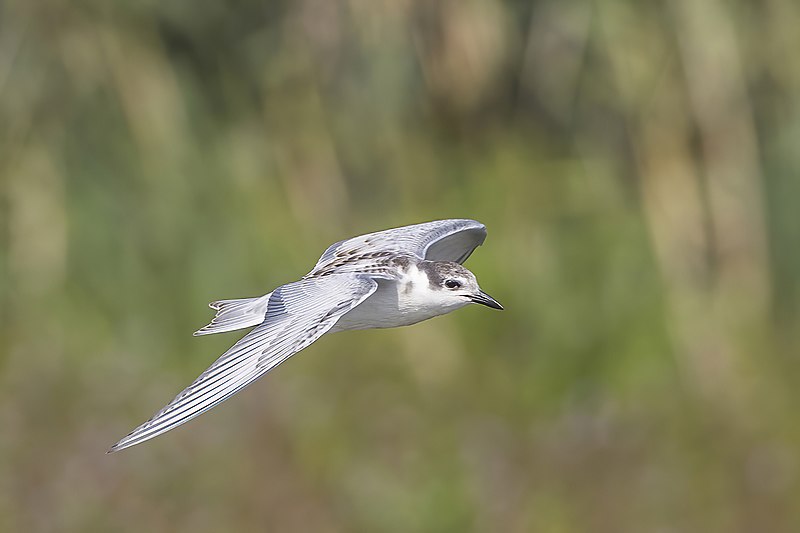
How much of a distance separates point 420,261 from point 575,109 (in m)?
6.21

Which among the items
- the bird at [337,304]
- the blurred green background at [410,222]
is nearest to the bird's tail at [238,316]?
the bird at [337,304]

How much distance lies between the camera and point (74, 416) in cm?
822

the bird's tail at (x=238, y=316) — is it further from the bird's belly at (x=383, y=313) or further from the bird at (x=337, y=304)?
the bird's belly at (x=383, y=313)

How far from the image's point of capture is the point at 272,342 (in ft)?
13.0

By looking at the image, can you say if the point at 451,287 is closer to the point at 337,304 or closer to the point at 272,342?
the point at 337,304

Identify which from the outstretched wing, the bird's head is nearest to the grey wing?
the bird's head

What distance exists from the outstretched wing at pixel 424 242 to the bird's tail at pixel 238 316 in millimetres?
353

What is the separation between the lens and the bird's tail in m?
4.26

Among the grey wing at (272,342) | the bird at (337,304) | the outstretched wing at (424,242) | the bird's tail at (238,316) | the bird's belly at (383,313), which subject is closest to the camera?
the grey wing at (272,342)

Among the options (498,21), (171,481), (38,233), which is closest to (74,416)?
(171,481)

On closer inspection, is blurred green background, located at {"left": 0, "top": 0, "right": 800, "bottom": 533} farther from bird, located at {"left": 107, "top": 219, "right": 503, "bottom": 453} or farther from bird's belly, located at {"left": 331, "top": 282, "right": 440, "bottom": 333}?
A: bird's belly, located at {"left": 331, "top": 282, "right": 440, "bottom": 333}

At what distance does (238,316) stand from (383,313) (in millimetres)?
410

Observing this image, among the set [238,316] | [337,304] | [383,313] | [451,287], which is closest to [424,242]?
[451,287]

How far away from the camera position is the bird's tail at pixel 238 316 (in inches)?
168
